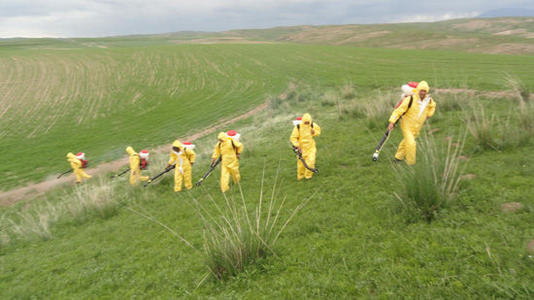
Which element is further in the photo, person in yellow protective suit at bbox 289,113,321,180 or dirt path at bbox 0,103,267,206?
dirt path at bbox 0,103,267,206

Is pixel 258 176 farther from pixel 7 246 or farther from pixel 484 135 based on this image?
pixel 7 246

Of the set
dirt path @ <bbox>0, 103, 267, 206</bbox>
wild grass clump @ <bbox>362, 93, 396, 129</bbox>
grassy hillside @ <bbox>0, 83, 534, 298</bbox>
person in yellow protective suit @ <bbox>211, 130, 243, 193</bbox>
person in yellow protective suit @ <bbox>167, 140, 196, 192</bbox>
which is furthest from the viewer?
dirt path @ <bbox>0, 103, 267, 206</bbox>

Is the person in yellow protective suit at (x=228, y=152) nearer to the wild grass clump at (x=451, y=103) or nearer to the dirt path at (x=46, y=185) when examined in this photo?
the wild grass clump at (x=451, y=103)

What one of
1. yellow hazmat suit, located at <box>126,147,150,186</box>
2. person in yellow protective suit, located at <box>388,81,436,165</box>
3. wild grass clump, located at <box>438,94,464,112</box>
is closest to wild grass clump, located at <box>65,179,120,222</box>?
yellow hazmat suit, located at <box>126,147,150,186</box>

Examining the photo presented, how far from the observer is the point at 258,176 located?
9766mm

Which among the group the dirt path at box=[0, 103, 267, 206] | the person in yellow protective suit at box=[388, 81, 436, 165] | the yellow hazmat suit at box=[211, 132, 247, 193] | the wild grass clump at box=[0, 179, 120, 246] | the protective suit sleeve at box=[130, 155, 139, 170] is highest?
the person in yellow protective suit at box=[388, 81, 436, 165]

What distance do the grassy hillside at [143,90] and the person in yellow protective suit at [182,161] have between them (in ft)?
30.4

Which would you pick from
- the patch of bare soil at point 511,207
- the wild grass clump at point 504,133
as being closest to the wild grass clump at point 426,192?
the patch of bare soil at point 511,207

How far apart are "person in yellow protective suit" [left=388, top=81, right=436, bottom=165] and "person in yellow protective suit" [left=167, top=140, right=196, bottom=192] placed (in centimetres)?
634

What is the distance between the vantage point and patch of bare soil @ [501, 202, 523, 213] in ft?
15.2

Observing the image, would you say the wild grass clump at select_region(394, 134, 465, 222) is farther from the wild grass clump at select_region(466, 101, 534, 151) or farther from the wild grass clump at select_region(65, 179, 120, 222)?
the wild grass clump at select_region(65, 179, 120, 222)

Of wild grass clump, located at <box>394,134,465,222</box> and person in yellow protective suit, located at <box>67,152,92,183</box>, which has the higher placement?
wild grass clump, located at <box>394,134,465,222</box>

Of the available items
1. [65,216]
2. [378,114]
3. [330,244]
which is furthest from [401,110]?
[65,216]

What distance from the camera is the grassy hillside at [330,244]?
12.3 ft
